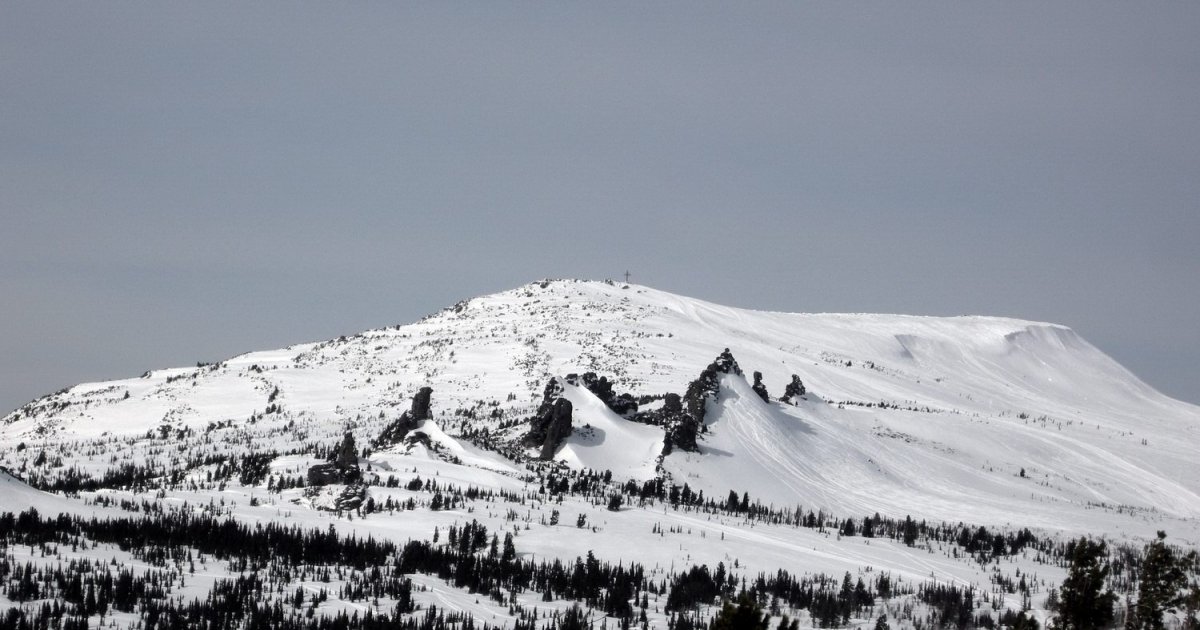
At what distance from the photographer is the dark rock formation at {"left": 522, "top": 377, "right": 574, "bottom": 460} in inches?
2265

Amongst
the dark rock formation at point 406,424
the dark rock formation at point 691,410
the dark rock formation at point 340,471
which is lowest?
the dark rock formation at point 340,471

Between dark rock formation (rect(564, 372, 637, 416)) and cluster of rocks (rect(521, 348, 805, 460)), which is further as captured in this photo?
dark rock formation (rect(564, 372, 637, 416))

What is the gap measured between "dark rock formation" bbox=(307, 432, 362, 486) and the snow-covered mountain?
143 centimetres

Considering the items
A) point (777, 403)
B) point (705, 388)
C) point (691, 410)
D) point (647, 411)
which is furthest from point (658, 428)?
point (777, 403)

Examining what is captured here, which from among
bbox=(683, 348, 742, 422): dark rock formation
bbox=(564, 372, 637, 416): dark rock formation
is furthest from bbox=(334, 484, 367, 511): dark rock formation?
bbox=(683, 348, 742, 422): dark rock formation

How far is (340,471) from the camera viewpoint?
46219 millimetres

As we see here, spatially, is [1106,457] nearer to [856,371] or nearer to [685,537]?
[856,371]

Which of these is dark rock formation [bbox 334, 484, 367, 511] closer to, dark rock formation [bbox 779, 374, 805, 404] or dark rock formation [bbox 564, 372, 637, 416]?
dark rock formation [bbox 564, 372, 637, 416]

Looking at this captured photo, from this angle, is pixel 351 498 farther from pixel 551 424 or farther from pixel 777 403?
pixel 777 403

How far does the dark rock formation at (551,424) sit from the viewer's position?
189ft

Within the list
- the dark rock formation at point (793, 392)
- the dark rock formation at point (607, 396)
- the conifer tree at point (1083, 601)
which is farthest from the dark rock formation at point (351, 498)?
the dark rock formation at point (793, 392)

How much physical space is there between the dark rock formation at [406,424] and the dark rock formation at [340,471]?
9.33 m

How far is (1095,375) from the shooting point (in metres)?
124

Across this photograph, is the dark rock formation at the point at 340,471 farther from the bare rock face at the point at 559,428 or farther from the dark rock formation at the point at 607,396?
the dark rock formation at the point at 607,396
